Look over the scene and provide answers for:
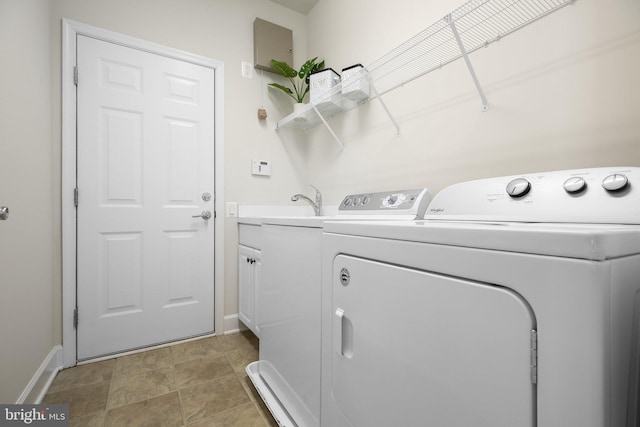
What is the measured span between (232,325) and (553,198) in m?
2.14

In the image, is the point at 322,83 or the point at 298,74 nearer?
the point at 322,83

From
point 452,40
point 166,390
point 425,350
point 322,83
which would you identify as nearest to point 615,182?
point 425,350

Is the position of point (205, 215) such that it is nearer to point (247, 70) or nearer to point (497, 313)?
point (247, 70)

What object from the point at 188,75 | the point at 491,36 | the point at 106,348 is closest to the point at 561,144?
the point at 491,36

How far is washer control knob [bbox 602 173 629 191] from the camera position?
70 centimetres

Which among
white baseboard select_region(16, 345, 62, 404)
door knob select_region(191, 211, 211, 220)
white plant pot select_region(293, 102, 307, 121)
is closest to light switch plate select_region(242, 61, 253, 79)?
white plant pot select_region(293, 102, 307, 121)

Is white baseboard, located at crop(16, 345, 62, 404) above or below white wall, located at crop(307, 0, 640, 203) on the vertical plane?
below

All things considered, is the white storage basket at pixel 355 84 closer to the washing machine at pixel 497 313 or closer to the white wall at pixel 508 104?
the white wall at pixel 508 104

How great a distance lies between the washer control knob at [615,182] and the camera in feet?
2.29

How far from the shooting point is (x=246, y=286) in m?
2.05

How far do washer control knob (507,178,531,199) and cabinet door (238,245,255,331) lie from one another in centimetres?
153

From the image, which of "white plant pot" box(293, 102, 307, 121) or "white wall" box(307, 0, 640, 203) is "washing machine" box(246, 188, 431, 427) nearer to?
"white wall" box(307, 0, 640, 203)

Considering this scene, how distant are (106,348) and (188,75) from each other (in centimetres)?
193

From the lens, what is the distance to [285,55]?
2.40m
